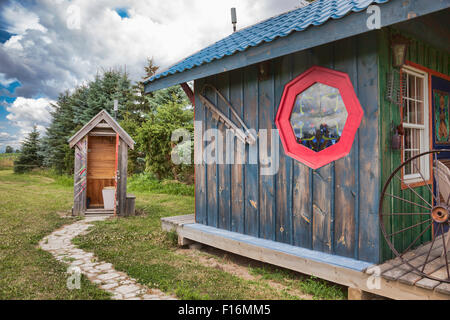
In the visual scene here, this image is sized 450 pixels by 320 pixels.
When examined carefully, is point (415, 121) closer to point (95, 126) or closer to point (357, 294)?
point (357, 294)

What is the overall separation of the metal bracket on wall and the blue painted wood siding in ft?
0.25

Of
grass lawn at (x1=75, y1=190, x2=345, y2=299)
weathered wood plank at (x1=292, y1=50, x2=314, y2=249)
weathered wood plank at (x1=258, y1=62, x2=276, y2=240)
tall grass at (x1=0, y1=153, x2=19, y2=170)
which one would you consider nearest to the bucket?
grass lawn at (x1=75, y1=190, x2=345, y2=299)

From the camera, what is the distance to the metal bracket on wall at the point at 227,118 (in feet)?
14.6

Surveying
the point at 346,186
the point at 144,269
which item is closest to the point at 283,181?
the point at 346,186

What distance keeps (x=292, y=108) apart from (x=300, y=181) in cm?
93

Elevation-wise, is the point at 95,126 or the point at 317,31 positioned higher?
the point at 317,31

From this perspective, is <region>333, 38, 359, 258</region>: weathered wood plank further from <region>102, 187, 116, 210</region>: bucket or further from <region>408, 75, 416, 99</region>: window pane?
<region>102, 187, 116, 210</region>: bucket

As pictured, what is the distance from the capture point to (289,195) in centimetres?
397

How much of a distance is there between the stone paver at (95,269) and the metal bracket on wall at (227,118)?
2.27 metres

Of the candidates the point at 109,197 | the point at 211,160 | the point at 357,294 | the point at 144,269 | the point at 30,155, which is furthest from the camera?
the point at 30,155

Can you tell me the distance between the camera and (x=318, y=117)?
12.2 ft

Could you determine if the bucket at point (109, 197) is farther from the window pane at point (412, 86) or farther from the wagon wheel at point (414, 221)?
the window pane at point (412, 86)
